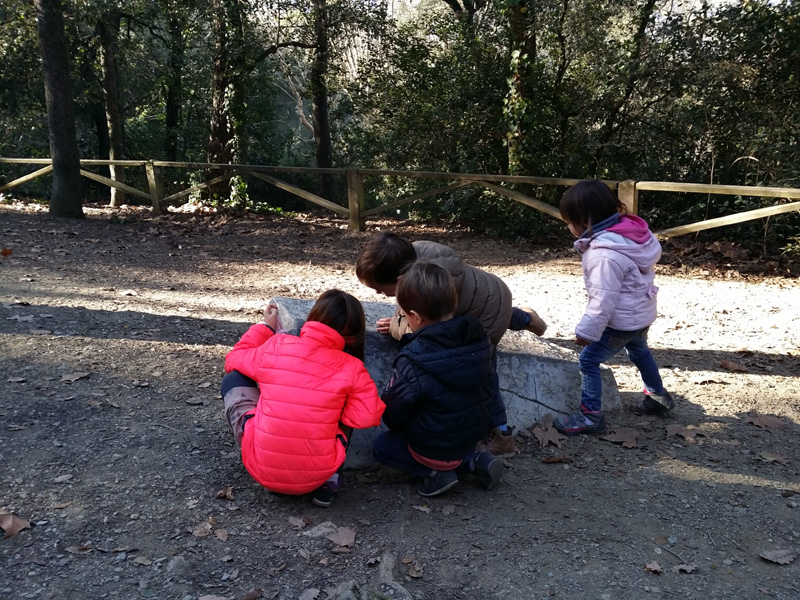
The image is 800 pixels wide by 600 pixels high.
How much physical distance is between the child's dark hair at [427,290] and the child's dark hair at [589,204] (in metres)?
1.04

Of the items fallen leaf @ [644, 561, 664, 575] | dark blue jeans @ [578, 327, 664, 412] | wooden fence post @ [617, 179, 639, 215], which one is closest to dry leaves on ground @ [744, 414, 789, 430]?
dark blue jeans @ [578, 327, 664, 412]

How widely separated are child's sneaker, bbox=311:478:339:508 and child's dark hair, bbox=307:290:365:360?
68 cm

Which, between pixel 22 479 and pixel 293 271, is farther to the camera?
pixel 293 271

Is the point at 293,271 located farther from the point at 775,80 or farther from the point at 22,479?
the point at 775,80

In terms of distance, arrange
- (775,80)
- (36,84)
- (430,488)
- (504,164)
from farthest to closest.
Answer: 1. (36,84)
2. (504,164)
3. (775,80)
4. (430,488)

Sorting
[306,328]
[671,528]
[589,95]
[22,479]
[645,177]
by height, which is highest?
[589,95]

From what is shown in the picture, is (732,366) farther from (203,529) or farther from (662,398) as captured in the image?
(203,529)

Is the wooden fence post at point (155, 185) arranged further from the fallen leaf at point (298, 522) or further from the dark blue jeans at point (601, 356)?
the fallen leaf at point (298, 522)

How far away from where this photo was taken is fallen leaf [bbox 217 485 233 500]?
131 inches

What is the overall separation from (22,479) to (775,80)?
10744 millimetres

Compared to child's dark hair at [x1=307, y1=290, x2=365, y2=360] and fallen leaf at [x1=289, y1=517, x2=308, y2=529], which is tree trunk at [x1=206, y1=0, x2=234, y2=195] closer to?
child's dark hair at [x1=307, y1=290, x2=365, y2=360]

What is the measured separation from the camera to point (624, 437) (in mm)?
4312

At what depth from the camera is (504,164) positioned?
41.3ft

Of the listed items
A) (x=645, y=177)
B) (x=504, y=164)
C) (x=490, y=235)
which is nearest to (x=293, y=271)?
(x=490, y=235)
